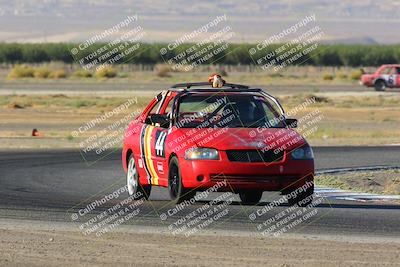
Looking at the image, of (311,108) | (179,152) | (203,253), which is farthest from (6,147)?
(311,108)

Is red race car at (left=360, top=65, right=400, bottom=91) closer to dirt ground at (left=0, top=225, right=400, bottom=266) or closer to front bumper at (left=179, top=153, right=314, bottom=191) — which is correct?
front bumper at (left=179, top=153, right=314, bottom=191)

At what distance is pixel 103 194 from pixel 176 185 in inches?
113

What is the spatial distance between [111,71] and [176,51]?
1506 inches

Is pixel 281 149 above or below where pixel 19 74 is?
above

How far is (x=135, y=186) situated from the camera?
16719 mm

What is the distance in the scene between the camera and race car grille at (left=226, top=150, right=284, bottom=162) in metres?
14.8

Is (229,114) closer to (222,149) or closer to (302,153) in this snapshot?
(222,149)

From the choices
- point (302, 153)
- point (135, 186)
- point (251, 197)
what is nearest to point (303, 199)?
point (302, 153)

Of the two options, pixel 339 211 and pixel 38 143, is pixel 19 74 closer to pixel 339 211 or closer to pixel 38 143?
pixel 38 143

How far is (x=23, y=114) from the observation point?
1839 inches

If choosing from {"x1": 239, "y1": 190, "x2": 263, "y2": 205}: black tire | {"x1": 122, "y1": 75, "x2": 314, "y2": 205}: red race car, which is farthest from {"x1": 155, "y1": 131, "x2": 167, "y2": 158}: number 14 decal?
{"x1": 239, "y1": 190, "x2": 263, "y2": 205}: black tire

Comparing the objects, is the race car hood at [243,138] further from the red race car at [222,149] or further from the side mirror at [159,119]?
the side mirror at [159,119]

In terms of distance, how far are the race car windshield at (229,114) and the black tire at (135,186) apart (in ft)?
3.83

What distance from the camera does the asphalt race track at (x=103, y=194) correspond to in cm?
1371
